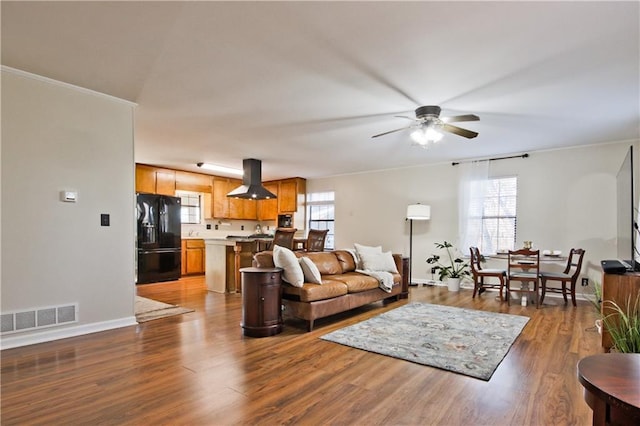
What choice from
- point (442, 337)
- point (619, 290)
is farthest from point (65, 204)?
point (619, 290)

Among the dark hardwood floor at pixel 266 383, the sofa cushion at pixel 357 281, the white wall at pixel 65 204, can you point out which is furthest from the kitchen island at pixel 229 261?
the dark hardwood floor at pixel 266 383

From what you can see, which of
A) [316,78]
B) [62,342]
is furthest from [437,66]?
[62,342]

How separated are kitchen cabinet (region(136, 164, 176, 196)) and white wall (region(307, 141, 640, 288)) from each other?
174 inches

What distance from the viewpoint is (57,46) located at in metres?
2.67

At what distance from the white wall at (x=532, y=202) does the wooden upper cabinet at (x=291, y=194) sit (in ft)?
5.45

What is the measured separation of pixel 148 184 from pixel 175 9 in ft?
19.7

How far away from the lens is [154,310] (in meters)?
4.57

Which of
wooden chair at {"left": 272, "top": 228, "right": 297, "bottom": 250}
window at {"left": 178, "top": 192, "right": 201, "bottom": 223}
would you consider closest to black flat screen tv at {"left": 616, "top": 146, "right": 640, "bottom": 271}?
wooden chair at {"left": 272, "top": 228, "right": 297, "bottom": 250}

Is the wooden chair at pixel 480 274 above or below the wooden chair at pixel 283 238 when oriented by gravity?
below

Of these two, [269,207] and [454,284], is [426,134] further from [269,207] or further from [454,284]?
[269,207]

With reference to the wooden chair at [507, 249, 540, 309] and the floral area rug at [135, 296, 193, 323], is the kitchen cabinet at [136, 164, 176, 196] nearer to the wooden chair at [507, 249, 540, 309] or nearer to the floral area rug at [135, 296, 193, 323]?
the floral area rug at [135, 296, 193, 323]

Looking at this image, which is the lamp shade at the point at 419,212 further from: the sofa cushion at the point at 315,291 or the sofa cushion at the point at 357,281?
the sofa cushion at the point at 315,291

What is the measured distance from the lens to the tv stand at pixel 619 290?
324cm

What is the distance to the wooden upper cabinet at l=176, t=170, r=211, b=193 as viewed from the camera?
8.07 metres
